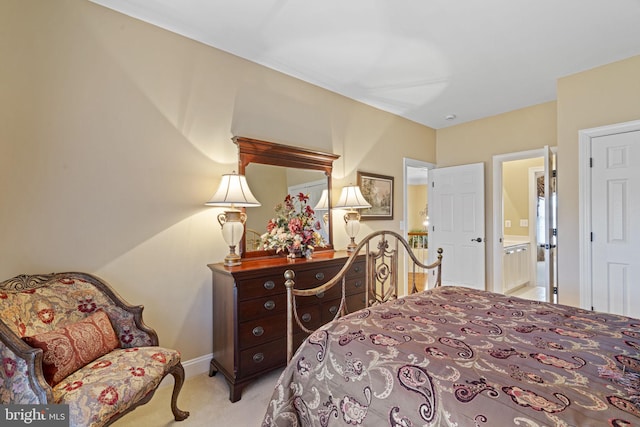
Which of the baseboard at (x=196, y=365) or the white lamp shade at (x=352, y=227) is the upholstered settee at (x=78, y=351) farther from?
the white lamp shade at (x=352, y=227)

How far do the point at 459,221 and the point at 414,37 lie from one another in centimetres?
289

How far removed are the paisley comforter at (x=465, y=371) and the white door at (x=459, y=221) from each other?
2741 mm

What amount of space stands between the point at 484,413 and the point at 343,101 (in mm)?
3361

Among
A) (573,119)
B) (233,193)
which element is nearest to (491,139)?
(573,119)

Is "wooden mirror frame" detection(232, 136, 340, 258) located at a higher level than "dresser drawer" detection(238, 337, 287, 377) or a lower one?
higher

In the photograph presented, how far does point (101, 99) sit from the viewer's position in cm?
208

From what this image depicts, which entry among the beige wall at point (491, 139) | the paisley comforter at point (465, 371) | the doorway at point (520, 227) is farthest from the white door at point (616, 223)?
the paisley comforter at point (465, 371)

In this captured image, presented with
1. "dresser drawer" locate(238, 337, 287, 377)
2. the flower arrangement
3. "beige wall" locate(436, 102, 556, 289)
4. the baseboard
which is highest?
"beige wall" locate(436, 102, 556, 289)

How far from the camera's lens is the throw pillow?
1.44 metres

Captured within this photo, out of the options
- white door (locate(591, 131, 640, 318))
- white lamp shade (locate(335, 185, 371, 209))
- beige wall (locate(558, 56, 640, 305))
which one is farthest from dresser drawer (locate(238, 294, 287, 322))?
white door (locate(591, 131, 640, 318))

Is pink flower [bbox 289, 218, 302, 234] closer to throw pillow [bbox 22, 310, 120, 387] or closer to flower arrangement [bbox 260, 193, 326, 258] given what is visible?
flower arrangement [bbox 260, 193, 326, 258]

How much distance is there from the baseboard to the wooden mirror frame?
90 centimetres

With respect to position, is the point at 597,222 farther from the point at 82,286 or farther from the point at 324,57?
the point at 82,286

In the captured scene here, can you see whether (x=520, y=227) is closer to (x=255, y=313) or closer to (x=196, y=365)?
(x=255, y=313)
